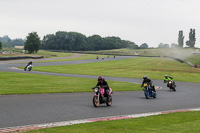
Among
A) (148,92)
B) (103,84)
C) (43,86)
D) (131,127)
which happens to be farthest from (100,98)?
(43,86)

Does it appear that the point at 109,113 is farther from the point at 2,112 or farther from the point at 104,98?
the point at 2,112

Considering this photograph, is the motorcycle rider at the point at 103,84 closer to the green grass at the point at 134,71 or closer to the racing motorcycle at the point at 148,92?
the racing motorcycle at the point at 148,92

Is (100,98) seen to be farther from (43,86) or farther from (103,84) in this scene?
(43,86)

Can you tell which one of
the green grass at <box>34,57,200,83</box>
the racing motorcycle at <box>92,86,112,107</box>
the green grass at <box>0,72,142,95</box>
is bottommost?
the green grass at <box>34,57,200,83</box>

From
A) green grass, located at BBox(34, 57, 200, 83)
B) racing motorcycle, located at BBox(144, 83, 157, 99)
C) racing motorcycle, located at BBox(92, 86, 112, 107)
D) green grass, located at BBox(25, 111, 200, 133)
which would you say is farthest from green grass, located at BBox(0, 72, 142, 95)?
green grass, located at BBox(34, 57, 200, 83)

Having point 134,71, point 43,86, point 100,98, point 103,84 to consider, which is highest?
point 103,84

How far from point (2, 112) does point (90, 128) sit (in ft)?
14.5

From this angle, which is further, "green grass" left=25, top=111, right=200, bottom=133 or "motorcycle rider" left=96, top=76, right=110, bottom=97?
"motorcycle rider" left=96, top=76, right=110, bottom=97

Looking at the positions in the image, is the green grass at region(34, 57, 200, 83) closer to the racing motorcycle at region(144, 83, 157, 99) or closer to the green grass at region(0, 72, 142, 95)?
the green grass at region(0, 72, 142, 95)

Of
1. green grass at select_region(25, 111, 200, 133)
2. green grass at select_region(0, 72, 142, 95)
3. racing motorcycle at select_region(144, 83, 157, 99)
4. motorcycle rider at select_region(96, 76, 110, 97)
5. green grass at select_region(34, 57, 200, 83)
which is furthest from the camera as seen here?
green grass at select_region(34, 57, 200, 83)

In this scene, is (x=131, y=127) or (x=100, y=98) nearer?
(x=131, y=127)

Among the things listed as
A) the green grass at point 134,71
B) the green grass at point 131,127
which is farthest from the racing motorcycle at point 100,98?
the green grass at point 134,71

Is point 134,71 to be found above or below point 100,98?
below

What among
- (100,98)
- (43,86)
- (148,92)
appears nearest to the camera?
(100,98)
